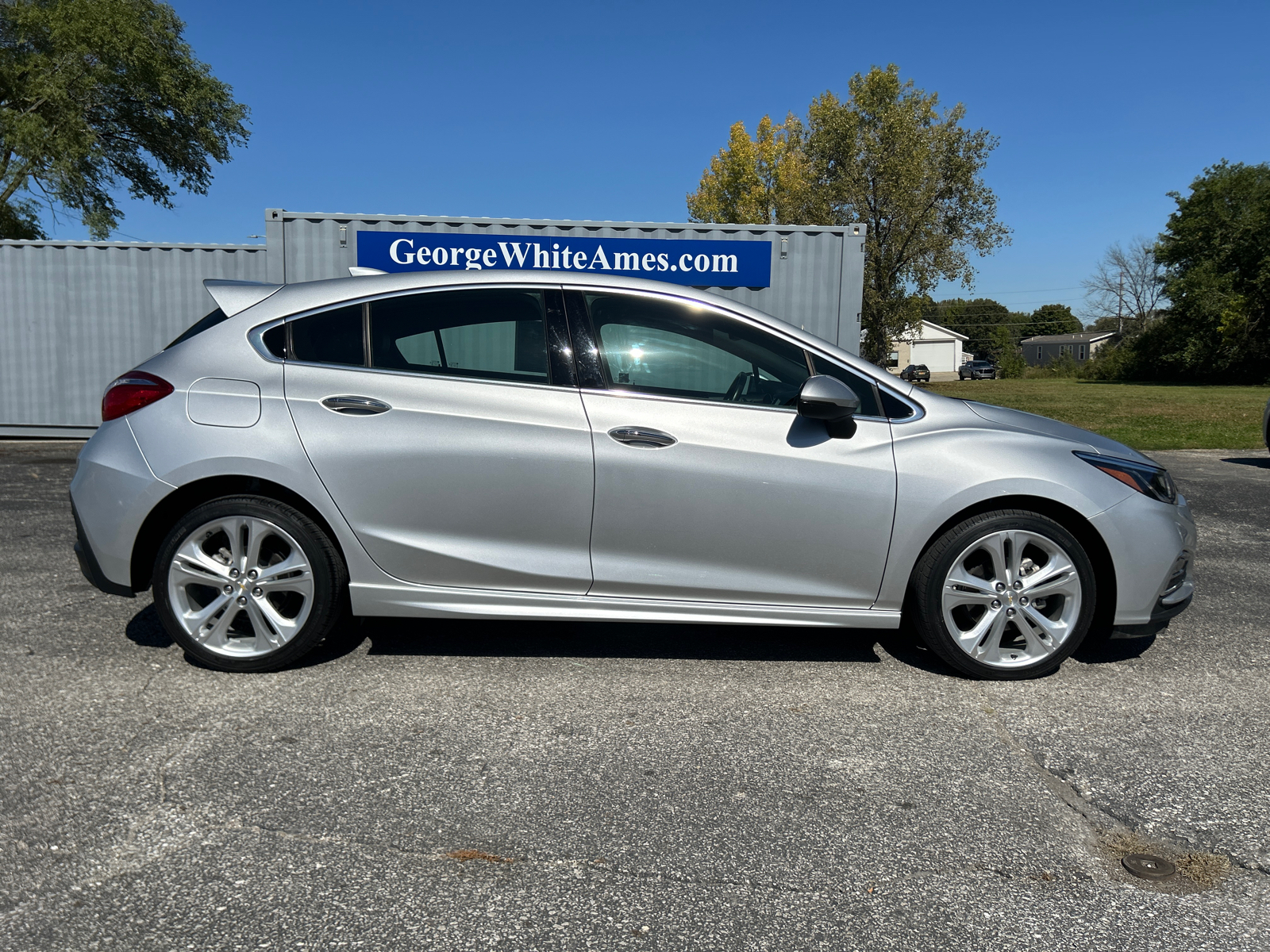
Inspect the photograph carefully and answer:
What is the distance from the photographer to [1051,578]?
3.84m

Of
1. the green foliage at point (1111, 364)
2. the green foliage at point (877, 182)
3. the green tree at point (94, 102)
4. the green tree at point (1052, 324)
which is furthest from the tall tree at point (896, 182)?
the green tree at point (1052, 324)

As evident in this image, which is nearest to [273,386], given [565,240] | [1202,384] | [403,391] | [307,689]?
[403,391]

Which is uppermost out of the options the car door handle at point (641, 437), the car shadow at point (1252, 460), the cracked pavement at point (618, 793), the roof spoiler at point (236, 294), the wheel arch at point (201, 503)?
the roof spoiler at point (236, 294)

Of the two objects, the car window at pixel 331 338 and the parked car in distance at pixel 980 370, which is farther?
the parked car in distance at pixel 980 370

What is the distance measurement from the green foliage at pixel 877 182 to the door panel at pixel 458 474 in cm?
3028

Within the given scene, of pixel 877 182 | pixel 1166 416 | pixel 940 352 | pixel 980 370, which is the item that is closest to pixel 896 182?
pixel 877 182

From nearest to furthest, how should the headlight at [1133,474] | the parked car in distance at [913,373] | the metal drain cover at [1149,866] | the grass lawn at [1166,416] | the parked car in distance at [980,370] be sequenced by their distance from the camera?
the metal drain cover at [1149,866] → the headlight at [1133,474] → the parked car in distance at [913,373] → the grass lawn at [1166,416] → the parked car in distance at [980,370]

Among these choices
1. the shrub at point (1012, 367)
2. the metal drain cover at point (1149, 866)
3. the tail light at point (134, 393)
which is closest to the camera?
the metal drain cover at point (1149, 866)

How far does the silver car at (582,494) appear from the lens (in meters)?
3.73

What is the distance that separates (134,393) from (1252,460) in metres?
13.7

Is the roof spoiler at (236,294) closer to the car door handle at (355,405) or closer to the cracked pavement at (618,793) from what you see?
the car door handle at (355,405)

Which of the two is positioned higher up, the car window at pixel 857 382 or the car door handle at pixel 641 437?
the car window at pixel 857 382

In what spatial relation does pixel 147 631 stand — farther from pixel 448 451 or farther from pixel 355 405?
pixel 448 451

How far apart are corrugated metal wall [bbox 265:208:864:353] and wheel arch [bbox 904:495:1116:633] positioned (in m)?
8.12
